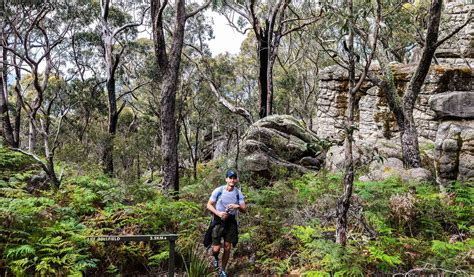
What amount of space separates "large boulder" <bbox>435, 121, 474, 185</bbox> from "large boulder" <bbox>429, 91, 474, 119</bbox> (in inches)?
15.8

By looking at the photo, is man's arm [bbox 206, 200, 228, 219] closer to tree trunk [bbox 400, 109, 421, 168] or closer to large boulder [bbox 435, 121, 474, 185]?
large boulder [bbox 435, 121, 474, 185]

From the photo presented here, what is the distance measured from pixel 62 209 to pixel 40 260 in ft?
4.60

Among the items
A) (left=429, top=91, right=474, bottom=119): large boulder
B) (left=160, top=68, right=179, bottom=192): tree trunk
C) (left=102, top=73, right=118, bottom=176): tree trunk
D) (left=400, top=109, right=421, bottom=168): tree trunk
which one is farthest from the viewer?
(left=102, top=73, right=118, bottom=176): tree trunk

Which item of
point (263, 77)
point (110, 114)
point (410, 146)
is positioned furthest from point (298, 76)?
point (410, 146)

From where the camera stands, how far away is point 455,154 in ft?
25.6

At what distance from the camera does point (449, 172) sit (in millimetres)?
7879

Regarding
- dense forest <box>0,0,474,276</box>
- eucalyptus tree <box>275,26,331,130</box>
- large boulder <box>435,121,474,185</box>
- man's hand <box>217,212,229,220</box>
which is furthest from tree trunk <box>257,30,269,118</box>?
eucalyptus tree <box>275,26,331,130</box>

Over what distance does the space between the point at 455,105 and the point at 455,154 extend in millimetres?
1429

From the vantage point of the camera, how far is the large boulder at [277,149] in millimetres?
11039

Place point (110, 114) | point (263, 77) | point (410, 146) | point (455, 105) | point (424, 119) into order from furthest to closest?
point (263, 77) < point (424, 119) < point (110, 114) < point (410, 146) < point (455, 105)

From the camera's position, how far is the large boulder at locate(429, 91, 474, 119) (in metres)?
8.48

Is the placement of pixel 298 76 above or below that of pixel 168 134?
above

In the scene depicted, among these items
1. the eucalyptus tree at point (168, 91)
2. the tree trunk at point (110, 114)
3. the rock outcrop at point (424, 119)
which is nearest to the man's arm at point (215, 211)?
the rock outcrop at point (424, 119)

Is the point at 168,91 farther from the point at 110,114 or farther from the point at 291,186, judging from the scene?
the point at 110,114
